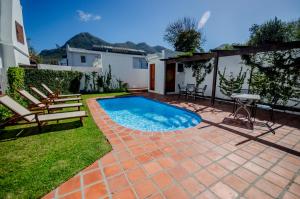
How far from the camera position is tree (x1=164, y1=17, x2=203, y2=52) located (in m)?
22.7

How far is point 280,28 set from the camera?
15680 mm

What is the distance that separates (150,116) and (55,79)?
292 inches

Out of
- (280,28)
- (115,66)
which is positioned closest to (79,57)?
(115,66)

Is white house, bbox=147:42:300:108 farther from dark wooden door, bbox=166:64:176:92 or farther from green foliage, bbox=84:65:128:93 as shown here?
green foliage, bbox=84:65:128:93

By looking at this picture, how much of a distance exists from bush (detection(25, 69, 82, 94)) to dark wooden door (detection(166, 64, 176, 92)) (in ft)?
23.6

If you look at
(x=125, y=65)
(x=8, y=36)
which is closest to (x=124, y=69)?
(x=125, y=65)

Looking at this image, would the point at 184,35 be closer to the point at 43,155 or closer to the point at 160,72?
the point at 160,72

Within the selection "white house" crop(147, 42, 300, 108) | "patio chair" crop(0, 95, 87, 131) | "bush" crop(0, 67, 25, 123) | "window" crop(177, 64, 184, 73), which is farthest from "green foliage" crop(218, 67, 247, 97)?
"bush" crop(0, 67, 25, 123)

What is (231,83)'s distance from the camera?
337 inches

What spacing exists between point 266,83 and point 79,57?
72.0ft

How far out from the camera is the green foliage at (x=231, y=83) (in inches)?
319

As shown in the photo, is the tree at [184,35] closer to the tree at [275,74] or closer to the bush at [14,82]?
the tree at [275,74]

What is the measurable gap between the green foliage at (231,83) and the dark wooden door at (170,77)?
3850mm

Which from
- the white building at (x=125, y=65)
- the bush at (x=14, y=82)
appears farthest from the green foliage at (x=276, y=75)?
the bush at (x=14, y=82)
